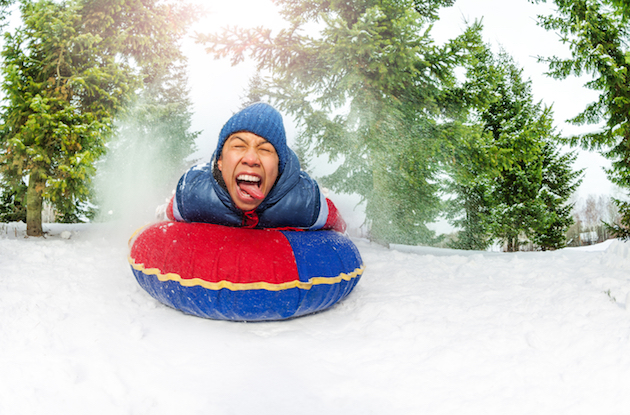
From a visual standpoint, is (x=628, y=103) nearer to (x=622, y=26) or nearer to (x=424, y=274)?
(x=622, y=26)

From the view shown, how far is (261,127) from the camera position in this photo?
2977 mm

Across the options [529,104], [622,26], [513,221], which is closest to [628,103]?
[622,26]

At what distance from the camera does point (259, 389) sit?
1.95 metres

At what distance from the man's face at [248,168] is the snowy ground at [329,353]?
1.04 meters

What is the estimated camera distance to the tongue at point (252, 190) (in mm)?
2871

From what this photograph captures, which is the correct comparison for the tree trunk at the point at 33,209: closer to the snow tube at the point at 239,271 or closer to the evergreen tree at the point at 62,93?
the evergreen tree at the point at 62,93

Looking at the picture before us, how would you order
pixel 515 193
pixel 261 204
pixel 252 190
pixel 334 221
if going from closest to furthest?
pixel 252 190 < pixel 261 204 < pixel 334 221 < pixel 515 193

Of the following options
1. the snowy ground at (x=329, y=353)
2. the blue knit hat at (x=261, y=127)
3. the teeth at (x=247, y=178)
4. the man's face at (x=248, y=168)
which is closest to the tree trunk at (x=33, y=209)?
the snowy ground at (x=329, y=353)

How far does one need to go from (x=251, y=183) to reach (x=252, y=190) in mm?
107

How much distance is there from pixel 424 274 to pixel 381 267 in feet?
1.96

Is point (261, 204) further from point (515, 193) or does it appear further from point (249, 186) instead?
point (515, 193)

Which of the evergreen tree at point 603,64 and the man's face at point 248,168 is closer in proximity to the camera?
the man's face at point 248,168

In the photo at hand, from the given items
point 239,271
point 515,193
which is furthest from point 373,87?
point 515,193

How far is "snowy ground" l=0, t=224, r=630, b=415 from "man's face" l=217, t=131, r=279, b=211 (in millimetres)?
1042
